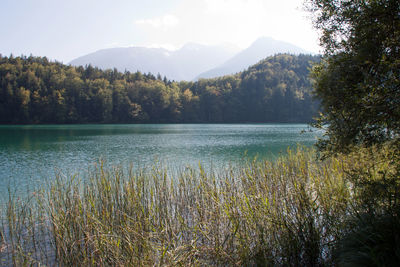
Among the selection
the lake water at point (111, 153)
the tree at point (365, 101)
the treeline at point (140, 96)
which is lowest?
the lake water at point (111, 153)

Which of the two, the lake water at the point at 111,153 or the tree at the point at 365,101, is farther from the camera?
the lake water at the point at 111,153

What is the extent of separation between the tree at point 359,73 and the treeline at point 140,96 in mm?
70686

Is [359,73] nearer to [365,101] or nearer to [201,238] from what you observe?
[365,101]

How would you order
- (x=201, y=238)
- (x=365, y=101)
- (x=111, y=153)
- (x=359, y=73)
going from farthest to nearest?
(x=111, y=153) → (x=201, y=238) → (x=359, y=73) → (x=365, y=101)

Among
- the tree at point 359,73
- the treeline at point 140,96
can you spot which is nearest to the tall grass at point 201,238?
the tree at point 359,73

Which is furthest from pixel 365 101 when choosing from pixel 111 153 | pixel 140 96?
pixel 140 96

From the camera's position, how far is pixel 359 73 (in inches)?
177

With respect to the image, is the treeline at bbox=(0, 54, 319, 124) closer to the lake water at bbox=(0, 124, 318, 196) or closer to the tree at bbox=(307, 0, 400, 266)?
the lake water at bbox=(0, 124, 318, 196)

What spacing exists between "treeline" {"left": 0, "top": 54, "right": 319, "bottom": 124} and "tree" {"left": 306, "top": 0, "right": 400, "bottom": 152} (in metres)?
70.7

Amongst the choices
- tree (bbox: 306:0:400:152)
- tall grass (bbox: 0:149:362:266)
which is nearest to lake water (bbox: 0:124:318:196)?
tall grass (bbox: 0:149:362:266)

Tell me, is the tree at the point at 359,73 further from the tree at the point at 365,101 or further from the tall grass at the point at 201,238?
the tall grass at the point at 201,238

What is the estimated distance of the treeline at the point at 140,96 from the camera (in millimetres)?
74938

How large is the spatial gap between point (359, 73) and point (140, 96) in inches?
3574

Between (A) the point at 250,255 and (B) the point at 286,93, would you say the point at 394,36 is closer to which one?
(A) the point at 250,255
